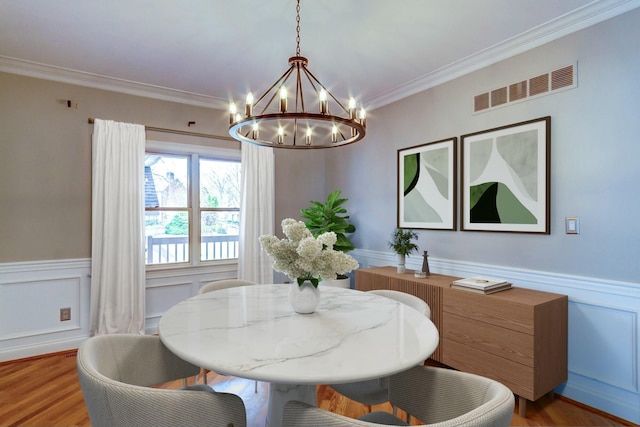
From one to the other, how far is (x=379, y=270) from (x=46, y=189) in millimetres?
3209

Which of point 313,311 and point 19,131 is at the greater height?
point 19,131

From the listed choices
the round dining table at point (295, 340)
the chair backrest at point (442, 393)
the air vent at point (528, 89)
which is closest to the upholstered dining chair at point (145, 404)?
the round dining table at point (295, 340)

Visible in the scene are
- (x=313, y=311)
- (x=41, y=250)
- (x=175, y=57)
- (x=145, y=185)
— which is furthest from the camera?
(x=145, y=185)

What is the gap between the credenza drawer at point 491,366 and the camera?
214cm

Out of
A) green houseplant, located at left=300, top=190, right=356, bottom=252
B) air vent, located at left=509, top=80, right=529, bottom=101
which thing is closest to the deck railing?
green houseplant, located at left=300, top=190, right=356, bottom=252

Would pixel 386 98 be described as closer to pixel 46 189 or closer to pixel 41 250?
pixel 46 189

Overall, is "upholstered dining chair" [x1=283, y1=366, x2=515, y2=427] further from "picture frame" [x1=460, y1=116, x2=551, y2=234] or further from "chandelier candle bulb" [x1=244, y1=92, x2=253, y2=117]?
"picture frame" [x1=460, y1=116, x2=551, y2=234]

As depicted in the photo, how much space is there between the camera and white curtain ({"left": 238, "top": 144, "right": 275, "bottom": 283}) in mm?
4051

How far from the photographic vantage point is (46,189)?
10.4ft

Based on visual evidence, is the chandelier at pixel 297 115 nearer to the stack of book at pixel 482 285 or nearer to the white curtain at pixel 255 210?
the white curtain at pixel 255 210

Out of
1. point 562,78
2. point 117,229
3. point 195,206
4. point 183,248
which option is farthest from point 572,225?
point 117,229

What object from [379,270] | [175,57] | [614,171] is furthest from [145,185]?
[614,171]

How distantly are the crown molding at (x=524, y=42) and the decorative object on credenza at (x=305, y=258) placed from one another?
2.22 m

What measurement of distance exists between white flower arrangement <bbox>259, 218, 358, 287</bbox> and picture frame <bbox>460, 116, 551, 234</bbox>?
5.53 ft
